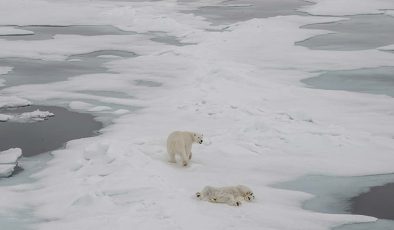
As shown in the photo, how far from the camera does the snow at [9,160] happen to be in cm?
727

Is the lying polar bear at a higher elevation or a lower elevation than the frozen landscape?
higher

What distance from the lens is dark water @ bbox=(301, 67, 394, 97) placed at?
11781mm

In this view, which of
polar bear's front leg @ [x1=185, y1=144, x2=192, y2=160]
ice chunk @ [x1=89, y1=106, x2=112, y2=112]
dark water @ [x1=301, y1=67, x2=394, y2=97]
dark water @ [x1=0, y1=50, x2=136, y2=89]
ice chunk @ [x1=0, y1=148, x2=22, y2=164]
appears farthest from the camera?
dark water @ [x1=0, y1=50, x2=136, y2=89]

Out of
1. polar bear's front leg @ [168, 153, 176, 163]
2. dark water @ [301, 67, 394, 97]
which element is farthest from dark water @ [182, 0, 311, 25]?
polar bear's front leg @ [168, 153, 176, 163]

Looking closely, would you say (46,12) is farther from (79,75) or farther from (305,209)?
(305,209)

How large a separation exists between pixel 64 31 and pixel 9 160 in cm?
1323

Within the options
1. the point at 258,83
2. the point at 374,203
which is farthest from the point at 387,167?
the point at 258,83

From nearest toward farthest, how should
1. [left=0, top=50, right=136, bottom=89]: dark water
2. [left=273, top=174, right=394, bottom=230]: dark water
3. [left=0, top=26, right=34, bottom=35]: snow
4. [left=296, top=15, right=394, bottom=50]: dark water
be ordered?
[left=273, top=174, right=394, bottom=230]: dark water, [left=0, top=50, right=136, bottom=89]: dark water, [left=296, top=15, right=394, bottom=50]: dark water, [left=0, top=26, right=34, bottom=35]: snow

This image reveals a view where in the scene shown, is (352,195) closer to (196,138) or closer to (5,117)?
(196,138)

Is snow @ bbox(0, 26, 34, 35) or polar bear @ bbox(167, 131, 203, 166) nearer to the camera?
polar bear @ bbox(167, 131, 203, 166)

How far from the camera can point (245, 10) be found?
2516cm

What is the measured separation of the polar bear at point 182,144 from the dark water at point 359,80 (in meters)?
5.32

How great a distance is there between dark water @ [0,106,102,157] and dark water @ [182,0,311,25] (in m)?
12.4

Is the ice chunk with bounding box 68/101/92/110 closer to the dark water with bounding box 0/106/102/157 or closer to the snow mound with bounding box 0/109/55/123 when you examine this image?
the dark water with bounding box 0/106/102/157
